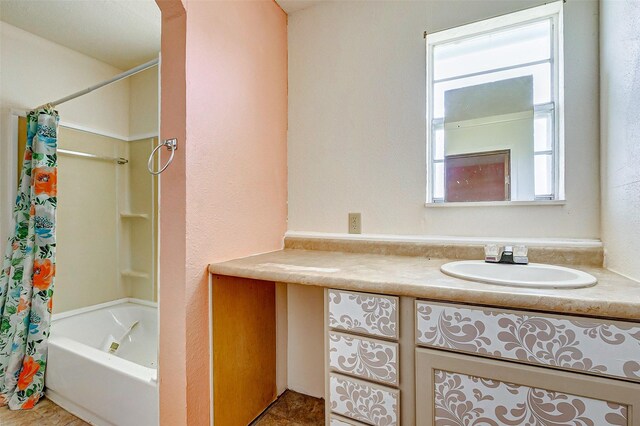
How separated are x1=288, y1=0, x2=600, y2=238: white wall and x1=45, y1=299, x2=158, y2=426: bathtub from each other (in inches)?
43.1

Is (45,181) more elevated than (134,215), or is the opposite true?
(45,181)

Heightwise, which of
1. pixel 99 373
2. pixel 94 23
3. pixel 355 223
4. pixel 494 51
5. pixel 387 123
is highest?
pixel 94 23

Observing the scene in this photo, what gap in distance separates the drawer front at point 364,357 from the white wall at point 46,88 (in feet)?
7.32

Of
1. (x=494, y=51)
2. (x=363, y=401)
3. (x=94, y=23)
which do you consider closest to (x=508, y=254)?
(x=363, y=401)

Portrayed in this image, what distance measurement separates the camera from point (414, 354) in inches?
36.4

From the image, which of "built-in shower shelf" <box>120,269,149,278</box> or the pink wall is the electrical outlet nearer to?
the pink wall

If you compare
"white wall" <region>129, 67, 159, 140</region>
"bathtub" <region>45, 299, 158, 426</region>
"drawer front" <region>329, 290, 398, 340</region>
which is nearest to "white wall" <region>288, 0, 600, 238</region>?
"drawer front" <region>329, 290, 398, 340</region>

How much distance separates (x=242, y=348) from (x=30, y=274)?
1345 millimetres

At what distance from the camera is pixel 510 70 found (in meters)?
1.43

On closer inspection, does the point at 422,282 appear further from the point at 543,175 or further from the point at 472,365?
the point at 543,175

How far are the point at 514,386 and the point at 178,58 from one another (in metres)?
1.59

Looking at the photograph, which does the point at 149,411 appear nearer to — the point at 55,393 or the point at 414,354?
the point at 55,393

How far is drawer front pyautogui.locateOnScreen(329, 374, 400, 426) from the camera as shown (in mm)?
953

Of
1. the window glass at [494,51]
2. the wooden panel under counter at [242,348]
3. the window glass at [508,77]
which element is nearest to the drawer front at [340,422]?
the wooden panel under counter at [242,348]
